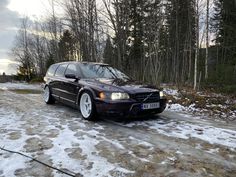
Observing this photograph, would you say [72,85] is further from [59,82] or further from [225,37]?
[225,37]

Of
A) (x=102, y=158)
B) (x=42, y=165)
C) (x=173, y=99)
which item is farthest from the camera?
(x=173, y=99)

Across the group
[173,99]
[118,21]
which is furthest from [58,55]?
[173,99]

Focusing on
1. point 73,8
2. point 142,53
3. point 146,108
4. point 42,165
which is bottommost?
point 42,165

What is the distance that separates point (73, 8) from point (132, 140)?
48.5 feet

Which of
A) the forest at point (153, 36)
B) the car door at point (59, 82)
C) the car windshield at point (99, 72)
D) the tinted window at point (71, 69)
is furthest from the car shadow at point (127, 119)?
the forest at point (153, 36)

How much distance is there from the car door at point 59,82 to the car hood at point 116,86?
132cm

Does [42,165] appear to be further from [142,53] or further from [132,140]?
[142,53]

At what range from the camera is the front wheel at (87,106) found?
21.2ft

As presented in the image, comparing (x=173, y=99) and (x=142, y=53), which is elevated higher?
(x=142, y=53)

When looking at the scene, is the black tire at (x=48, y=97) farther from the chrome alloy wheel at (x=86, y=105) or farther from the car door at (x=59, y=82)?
the chrome alloy wheel at (x=86, y=105)

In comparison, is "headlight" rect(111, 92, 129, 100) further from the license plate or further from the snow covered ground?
the snow covered ground

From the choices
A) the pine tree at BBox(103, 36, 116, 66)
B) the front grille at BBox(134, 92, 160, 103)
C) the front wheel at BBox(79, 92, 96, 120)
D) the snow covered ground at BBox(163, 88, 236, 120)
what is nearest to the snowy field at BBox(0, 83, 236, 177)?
the front wheel at BBox(79, 92, 96, 120)

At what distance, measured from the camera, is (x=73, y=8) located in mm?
17953

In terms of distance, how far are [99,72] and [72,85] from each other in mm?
818
